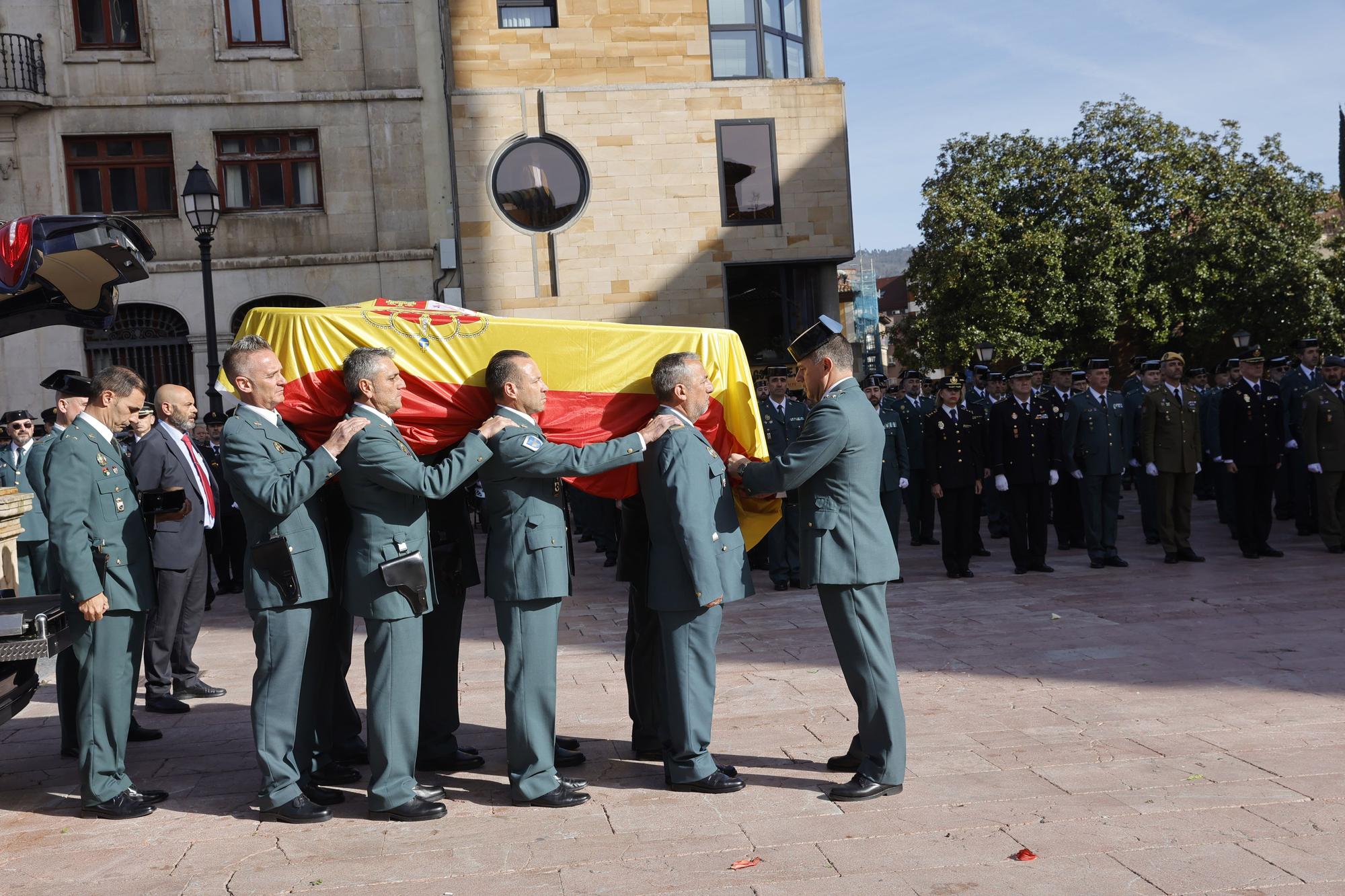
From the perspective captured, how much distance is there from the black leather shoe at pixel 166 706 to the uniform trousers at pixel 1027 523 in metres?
7.54

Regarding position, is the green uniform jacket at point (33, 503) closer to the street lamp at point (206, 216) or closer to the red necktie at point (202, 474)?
the red necktie at point (202, 474)

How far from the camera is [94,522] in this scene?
562cm

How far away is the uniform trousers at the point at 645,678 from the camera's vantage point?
609 centimetres

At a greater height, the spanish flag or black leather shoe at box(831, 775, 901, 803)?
the spanish flag

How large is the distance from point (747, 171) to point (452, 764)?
18077 mm

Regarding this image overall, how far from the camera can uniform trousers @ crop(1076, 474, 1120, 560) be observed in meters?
12.1

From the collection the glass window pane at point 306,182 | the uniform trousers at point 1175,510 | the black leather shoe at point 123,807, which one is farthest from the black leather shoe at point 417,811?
the glass window pane at point 306,182

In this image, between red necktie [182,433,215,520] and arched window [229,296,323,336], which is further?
arched window [229,296,323,336]

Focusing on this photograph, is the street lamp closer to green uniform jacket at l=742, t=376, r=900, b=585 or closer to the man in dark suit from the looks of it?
green uniform jacket at l=742, t=376, r=900, b=585

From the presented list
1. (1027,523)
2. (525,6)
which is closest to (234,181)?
(525,6)

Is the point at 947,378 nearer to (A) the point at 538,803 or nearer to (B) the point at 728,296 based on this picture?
(A) the point at 538,803

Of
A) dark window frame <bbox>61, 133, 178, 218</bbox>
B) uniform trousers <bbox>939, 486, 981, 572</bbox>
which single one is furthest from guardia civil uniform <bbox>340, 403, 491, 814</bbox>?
dark window frame <bbox>61, 133, 178, 218</bbox>

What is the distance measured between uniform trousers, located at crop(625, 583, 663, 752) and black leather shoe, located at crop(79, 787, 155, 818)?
2240 mm

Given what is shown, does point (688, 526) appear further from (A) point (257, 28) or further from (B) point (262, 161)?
(A) point (257, 28)
